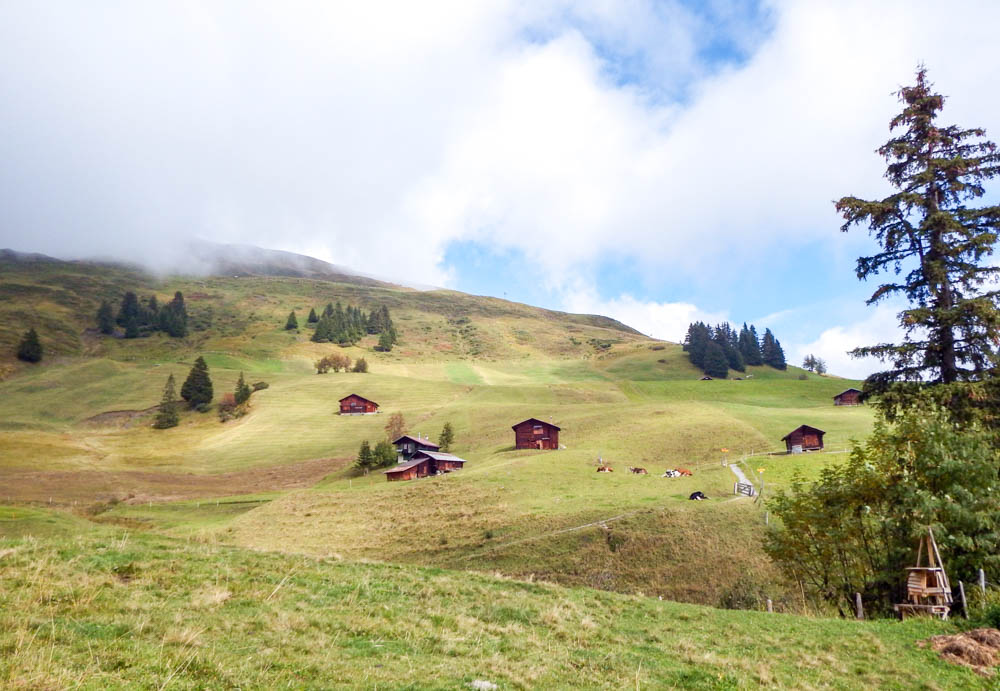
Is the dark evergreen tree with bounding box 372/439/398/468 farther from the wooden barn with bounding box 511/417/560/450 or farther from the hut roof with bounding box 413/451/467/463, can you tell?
the wooden barn with bounding box 511/417/560/450

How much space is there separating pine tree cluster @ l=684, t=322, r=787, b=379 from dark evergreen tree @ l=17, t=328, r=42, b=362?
190739mm

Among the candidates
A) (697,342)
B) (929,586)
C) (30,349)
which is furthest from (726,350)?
(30,349)

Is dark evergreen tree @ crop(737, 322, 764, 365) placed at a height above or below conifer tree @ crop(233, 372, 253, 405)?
above

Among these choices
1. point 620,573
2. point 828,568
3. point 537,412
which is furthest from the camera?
point 537,412

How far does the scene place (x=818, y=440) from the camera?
71500mm

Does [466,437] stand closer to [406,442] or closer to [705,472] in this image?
[406,442]

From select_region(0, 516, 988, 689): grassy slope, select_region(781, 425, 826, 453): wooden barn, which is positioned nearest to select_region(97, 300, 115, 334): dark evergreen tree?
select_region(781, 425, 826, 453): wooden barn

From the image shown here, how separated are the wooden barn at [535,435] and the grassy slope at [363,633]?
62.2 meters

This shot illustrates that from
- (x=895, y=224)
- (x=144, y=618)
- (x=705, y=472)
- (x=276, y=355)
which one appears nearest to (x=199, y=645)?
(x=144, y=618)

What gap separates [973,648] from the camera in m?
14.1

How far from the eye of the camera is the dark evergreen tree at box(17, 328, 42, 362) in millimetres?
156500

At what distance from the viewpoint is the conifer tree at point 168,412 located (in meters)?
113

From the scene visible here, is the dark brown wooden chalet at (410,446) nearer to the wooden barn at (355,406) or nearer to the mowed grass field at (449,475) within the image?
the mowed grass field at (449,475)

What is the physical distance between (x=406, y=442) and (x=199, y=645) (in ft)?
249
